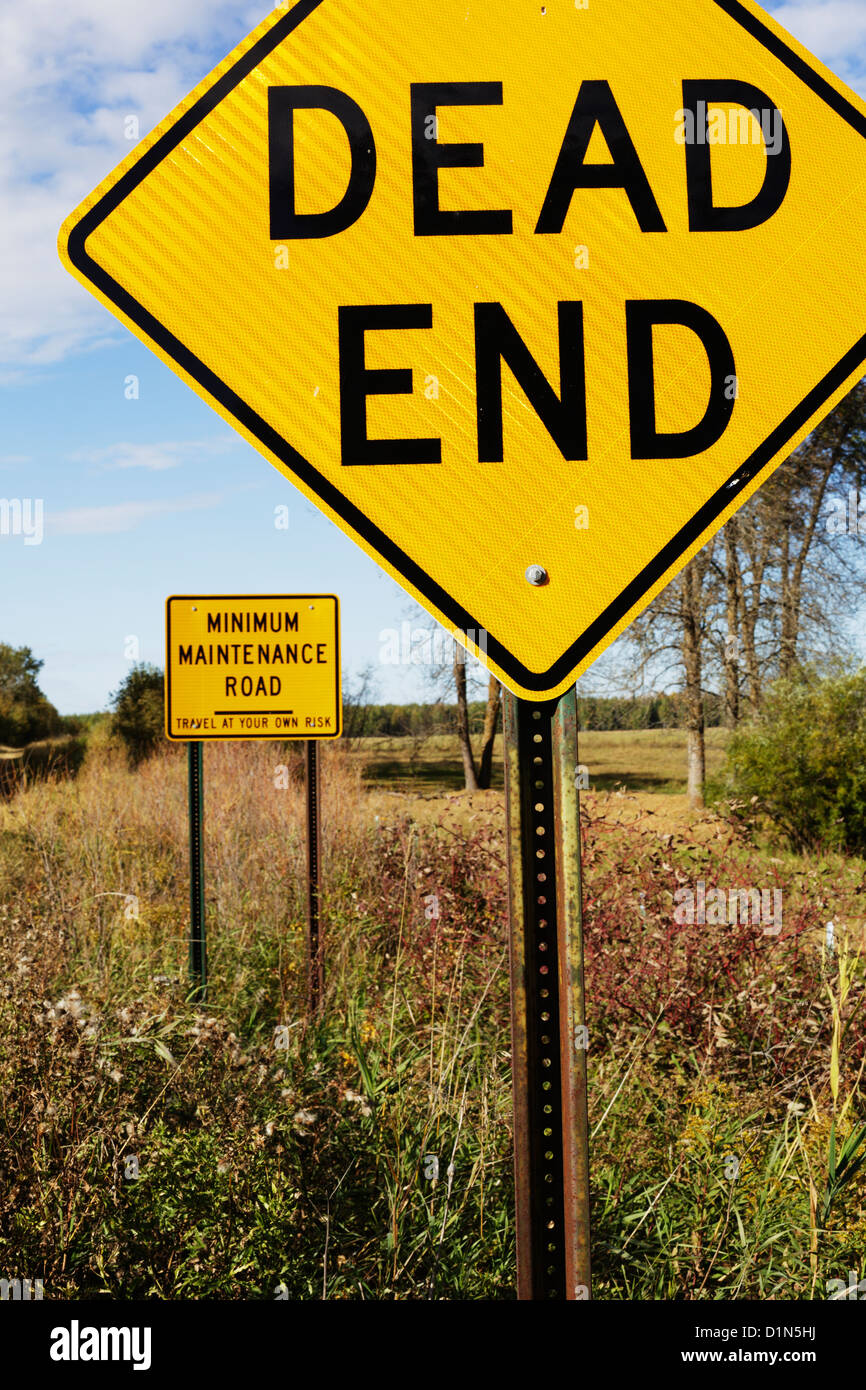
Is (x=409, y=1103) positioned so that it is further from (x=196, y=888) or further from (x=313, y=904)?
(x=196, y=888)

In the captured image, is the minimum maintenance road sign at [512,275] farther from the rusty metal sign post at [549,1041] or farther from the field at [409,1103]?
the field at [409,1103]

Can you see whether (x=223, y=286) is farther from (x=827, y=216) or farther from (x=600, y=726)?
(x=600, y=726)

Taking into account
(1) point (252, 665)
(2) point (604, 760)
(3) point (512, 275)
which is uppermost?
(3) point (512, 275)

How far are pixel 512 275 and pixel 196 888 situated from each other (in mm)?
4225

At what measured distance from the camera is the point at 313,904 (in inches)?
201

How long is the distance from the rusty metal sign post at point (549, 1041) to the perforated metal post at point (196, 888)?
3319mm

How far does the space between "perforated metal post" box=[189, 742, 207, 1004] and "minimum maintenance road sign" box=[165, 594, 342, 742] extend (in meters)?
0.35

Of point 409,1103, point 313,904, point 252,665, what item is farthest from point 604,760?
point 409,1103

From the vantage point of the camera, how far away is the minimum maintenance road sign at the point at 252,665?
16.6 feet

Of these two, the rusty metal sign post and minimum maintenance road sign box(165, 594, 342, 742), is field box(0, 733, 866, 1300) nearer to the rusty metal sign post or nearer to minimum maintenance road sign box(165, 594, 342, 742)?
the rusty metal sign post

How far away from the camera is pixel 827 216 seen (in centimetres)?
151

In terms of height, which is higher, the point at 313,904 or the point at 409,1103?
the point at 313,904
